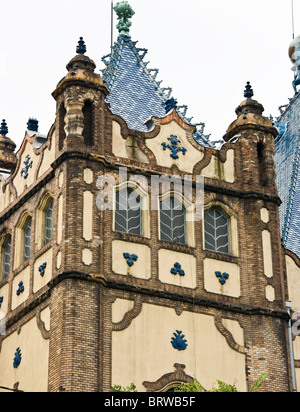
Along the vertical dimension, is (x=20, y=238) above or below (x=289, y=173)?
below

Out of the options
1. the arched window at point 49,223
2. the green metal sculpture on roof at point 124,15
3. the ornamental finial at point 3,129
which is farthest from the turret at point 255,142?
the ornamental finial at point 3,129

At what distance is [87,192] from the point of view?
3762cm

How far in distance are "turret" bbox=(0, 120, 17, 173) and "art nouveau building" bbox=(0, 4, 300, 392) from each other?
155 cm

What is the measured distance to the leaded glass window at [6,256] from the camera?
133ft

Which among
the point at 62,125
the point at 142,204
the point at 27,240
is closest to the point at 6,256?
the point at 27,240

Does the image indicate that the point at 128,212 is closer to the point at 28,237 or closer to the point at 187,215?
the point at 187,215

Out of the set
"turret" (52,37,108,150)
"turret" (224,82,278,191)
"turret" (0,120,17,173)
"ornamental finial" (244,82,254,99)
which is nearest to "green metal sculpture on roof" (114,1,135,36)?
"turret" (0,120,17,173)

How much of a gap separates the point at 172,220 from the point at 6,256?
16.4ft

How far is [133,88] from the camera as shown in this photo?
4256 centimetres

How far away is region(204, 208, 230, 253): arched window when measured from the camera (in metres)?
39.0

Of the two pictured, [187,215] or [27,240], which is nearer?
[187,215]

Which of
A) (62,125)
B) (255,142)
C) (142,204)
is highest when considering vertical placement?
(255,142)

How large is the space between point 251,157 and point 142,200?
140 inches
